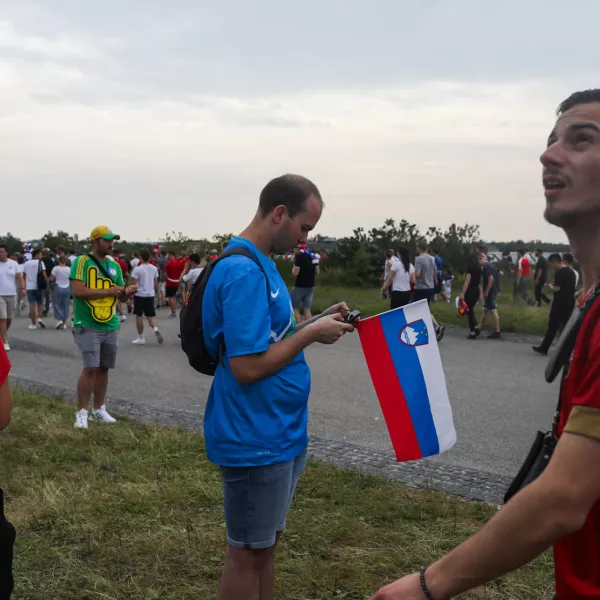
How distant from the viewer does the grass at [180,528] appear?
3.69 m

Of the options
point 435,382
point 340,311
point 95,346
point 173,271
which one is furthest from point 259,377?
point 173,271

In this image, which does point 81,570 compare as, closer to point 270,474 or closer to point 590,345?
point 270,474

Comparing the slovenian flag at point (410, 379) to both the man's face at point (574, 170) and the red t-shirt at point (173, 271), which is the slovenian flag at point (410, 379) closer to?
the man's face at point (574, 170)

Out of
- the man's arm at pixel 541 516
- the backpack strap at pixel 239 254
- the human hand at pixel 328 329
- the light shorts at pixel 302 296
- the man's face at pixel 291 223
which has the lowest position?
the light shorts at pixel 302 296

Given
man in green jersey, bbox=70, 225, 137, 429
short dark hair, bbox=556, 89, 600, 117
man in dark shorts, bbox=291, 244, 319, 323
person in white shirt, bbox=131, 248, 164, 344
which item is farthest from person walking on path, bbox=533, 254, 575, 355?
short dark hair, bbox=556, 89, 600, 117

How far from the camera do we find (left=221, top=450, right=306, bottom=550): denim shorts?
2.66m

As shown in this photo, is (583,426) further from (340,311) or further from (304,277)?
(304,277)

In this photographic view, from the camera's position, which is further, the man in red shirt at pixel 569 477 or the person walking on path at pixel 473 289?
the person walking on path at pixel 473 289

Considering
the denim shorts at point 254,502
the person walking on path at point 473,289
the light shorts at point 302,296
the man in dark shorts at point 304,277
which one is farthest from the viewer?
the light shorts at point 302,296

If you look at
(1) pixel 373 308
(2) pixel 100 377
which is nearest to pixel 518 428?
(2) pixel 100 377

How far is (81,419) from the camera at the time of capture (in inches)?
266

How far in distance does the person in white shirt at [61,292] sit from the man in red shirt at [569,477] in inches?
616

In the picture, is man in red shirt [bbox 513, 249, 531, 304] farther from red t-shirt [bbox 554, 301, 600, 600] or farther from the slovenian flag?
red t-shirt [bbox 554, 301, 600, 600]

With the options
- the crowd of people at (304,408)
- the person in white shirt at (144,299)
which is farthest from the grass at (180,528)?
the person in white shirt at (144,299)
